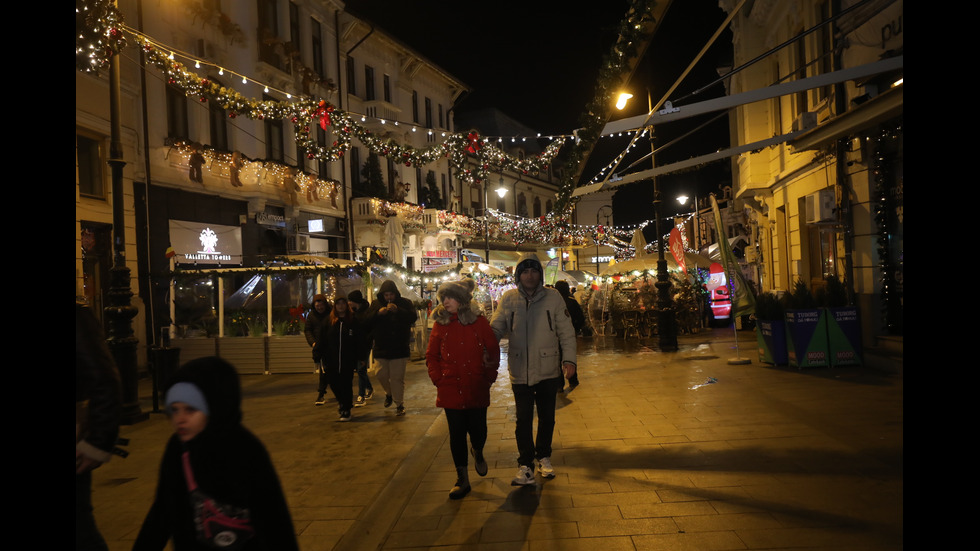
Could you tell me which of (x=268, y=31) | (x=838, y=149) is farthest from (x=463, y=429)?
(x=268, y=31)

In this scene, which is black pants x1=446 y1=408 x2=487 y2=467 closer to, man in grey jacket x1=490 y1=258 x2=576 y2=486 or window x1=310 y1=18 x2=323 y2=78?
man in grey jacket x1=490 y1=258 x2=576 y2=486

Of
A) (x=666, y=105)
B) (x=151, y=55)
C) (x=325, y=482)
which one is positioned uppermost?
A: (x=151, y=55)

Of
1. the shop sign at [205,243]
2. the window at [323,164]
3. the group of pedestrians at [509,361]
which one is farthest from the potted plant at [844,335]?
the window at [323,164]

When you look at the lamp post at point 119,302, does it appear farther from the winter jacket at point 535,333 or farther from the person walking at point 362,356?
the winter jacket at point 535,333

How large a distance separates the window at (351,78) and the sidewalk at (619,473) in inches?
757

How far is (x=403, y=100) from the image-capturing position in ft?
103

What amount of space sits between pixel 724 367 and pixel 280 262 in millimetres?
11621

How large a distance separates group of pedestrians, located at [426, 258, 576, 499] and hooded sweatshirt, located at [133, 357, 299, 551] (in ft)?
9.20

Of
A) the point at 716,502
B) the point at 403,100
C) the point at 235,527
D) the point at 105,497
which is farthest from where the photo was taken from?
the point at 403,100

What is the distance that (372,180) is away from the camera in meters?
28.7

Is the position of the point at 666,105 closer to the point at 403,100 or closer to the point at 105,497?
the point at 105,497

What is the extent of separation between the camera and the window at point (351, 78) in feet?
88.8

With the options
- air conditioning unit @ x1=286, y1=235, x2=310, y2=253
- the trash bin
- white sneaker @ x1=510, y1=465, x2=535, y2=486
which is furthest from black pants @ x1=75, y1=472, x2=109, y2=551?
air conditioning unit @ x1=286, y1=235, x2=310, y2=253

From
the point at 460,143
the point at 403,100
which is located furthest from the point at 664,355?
the point at 403,100
